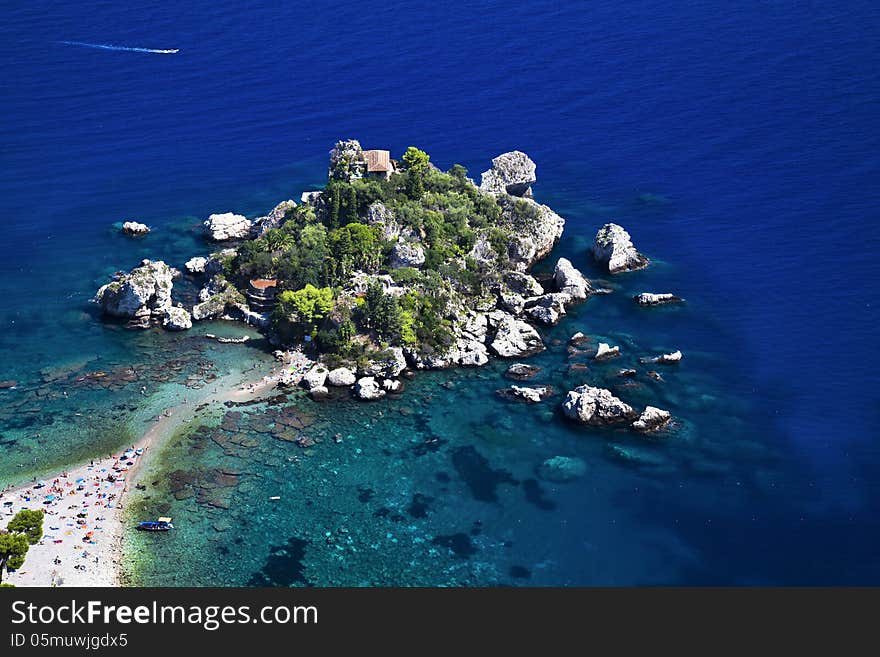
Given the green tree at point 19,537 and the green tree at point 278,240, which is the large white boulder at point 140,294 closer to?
the green tree at point 278,240

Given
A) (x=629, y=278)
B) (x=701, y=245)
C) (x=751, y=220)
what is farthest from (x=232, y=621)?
(x=751, y=220)

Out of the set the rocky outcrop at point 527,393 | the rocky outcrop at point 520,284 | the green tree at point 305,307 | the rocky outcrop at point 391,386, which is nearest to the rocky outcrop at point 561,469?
the rocky outcrop at point 527,393

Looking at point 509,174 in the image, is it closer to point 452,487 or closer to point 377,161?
point 377,161

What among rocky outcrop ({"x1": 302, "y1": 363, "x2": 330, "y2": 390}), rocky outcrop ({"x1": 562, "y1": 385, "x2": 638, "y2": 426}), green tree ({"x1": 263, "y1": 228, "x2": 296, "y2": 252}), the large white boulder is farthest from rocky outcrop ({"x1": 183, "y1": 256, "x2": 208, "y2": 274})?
rocky outcrop ({"x1": 562, "y1": 385, "x2": 638, "y2": 426})

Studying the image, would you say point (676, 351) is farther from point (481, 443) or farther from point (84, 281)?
point (84, 281)

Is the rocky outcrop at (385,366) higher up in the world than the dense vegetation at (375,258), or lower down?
lower down

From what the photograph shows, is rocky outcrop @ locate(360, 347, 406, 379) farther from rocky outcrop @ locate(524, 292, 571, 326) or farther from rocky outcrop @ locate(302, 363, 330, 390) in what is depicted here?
rocky outcrop @ locate(524, 292, 571, 326)

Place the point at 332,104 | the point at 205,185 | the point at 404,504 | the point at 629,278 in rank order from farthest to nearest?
the point at 332,104
the point at 205,185
the point at 629,278
the point at 404,504

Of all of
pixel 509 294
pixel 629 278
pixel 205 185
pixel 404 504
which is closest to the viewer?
pixel 404 504
